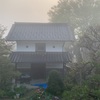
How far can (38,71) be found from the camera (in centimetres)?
2345

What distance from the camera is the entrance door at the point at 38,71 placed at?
76.7 feet

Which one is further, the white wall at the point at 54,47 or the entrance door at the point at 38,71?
the white wall at the point at 54,47

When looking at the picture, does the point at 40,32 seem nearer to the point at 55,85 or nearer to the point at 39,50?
the point at 39,50

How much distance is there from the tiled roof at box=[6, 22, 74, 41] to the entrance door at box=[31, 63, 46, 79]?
10.9 feet

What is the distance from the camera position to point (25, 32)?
2495 cm

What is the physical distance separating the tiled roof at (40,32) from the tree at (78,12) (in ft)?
32.0

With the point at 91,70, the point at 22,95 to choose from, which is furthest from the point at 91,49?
the point at 22,95

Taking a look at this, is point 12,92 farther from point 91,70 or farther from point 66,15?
point 66,15

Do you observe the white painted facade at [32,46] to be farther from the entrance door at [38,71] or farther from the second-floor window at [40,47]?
the entrance door at [38,71]

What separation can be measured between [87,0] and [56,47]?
54.2 feet

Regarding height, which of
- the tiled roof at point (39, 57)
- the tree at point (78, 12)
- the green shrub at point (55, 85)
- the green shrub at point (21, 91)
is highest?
the tree at point (78, 12)

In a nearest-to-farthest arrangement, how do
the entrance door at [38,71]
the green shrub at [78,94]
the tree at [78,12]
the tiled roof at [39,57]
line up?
the green shrub at [78,94] → the tiled roof at [39,57] → the entrance door at [38,71] → the tree at [78,12]

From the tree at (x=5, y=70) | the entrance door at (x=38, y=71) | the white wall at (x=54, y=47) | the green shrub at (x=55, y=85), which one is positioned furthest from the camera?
the white wall at (x=54, y=47)

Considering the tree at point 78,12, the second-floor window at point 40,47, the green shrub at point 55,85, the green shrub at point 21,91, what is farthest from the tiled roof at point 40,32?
the tree at point 78,12
